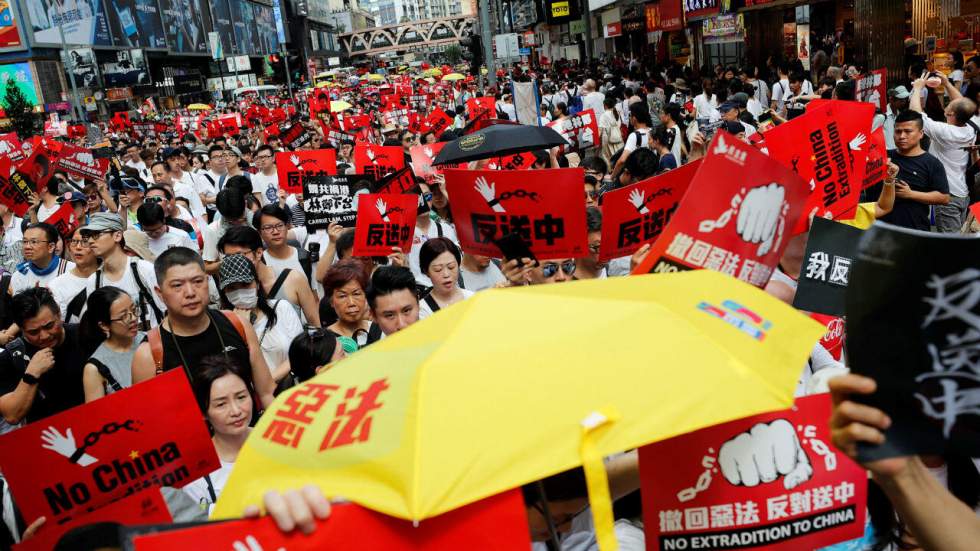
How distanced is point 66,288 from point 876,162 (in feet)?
18.4

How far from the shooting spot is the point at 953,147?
7930 mm

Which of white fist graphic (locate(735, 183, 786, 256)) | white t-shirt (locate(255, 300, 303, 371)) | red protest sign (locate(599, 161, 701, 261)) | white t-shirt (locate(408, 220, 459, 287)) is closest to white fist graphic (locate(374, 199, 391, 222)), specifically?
white t-shirt (locate(408, 220, 459, 287))

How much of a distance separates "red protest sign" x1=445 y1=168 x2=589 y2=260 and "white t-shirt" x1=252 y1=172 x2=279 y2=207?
6.25m

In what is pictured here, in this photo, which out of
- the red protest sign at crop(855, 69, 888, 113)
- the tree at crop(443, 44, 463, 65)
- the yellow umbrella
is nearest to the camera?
the yellow umbrella

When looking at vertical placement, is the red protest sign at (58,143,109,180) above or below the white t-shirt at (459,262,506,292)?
above

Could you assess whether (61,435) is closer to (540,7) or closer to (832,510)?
(832,510)

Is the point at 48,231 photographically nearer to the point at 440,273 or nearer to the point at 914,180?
the point at 440,273

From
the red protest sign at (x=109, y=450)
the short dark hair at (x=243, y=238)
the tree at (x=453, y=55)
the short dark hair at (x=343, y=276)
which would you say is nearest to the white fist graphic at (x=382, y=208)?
the short dark hair at (x=243, y=238)

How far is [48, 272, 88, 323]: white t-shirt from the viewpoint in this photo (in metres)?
6.28

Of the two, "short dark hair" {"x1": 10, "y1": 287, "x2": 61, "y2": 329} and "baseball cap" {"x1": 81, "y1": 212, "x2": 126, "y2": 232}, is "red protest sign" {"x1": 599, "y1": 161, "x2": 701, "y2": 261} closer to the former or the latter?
"short dark hair" {"x1": 10, "y1": 287, "x2": 61, "y2": 329}

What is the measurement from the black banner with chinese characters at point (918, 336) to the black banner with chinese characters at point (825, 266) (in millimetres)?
2194

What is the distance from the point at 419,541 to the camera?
6.41 ft

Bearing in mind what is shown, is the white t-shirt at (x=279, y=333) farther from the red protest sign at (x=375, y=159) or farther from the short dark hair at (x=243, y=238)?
the red protest sign at (x=375, y=159)

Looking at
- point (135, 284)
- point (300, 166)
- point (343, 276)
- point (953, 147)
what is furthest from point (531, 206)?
point (300, 166)
